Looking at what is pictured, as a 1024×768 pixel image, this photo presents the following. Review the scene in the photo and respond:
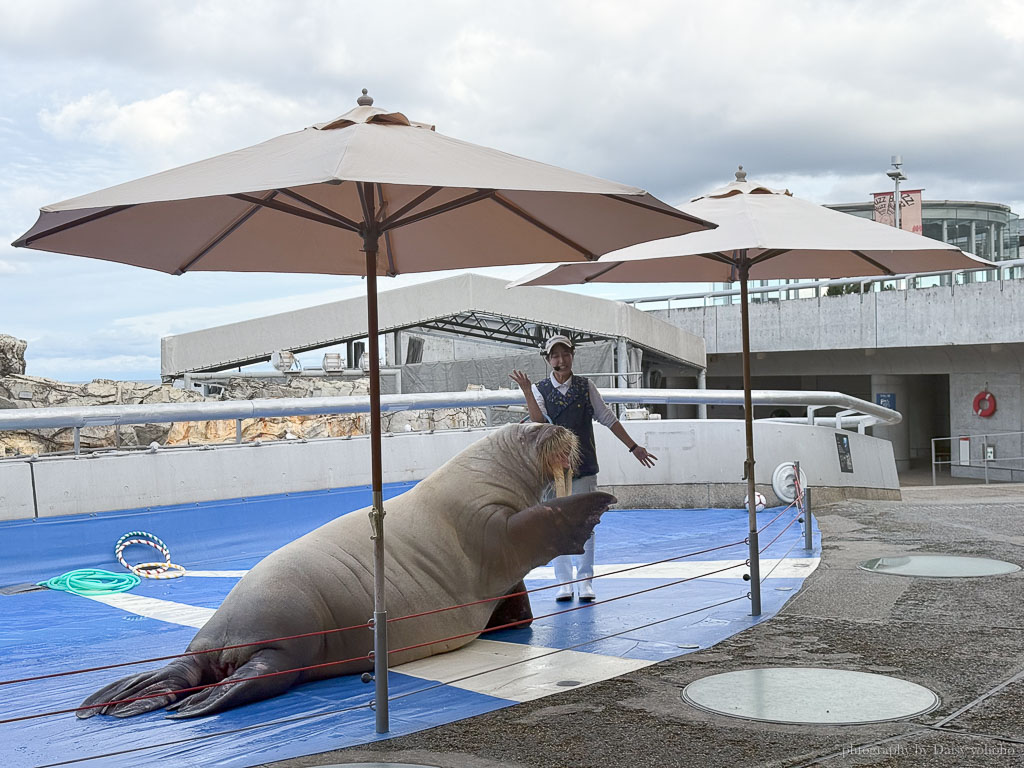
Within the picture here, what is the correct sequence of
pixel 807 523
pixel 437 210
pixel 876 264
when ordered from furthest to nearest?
1. pixel 807 523
2. pixel 876 264
3. pixel 437 210

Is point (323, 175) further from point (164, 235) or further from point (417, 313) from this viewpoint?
point (417, 313)

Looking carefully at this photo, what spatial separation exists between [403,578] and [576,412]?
2.04 m

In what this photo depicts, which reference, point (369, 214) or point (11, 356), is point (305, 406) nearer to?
point (369, 214)

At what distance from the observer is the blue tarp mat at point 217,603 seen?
14.1 ft

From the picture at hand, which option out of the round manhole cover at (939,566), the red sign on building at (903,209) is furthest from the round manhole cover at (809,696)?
the red sign on building at (903,209)

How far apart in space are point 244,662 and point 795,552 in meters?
5.38

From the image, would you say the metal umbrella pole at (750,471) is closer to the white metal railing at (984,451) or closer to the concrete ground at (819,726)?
the concrete ground at (819,726)

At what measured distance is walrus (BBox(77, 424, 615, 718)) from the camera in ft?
16.2

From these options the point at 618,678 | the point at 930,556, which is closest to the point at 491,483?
the point at 618,678

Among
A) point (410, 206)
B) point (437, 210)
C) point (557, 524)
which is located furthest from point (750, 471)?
point (410, 206)

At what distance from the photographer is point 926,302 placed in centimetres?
3097

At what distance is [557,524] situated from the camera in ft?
18.9

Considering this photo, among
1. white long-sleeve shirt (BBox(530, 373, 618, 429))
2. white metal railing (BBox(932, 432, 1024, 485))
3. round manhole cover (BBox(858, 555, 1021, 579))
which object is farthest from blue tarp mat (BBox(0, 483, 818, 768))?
white metal railing (BBox(932, 432, 1024, 485))

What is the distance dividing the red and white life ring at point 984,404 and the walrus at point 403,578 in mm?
29565
